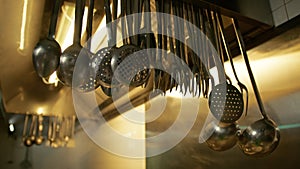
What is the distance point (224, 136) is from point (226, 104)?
0.09 m

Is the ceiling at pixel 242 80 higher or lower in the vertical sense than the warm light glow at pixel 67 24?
lower

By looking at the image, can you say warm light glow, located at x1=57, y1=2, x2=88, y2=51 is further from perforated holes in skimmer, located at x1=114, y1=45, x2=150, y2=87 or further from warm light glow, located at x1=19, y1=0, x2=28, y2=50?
perforated holes in skimmer, located at x1=114, y1=45, x2=150, y2=87

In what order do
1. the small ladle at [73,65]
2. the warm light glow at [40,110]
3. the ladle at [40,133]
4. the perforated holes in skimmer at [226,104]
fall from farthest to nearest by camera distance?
the ladle at [40,133] < the warm light glow at [40,110] < the perforated holes in skimmer at [226,104] < the small ladle at [73,65]

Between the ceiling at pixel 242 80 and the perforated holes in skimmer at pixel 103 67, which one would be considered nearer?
the perforated holes in skimmer at pixel 103 67

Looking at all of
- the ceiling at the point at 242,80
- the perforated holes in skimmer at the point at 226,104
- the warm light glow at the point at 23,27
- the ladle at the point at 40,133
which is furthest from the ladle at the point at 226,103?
the ladle at the point at 40,133

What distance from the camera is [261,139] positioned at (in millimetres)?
591

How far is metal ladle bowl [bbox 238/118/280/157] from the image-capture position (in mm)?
590

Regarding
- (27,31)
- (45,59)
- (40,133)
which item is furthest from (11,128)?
(45,59)

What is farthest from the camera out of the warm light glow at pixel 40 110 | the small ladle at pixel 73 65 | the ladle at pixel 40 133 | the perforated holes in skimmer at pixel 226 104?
the ladle at pixel 40 133

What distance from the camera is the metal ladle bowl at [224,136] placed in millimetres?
649

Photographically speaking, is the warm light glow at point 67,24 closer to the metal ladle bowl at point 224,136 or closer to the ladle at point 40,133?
the metal ladle bowl at point 224,136

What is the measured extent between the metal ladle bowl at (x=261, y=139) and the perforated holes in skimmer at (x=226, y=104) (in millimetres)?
49

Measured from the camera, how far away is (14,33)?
2.45ft

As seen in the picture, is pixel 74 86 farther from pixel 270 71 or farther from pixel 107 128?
pixel 107 128
